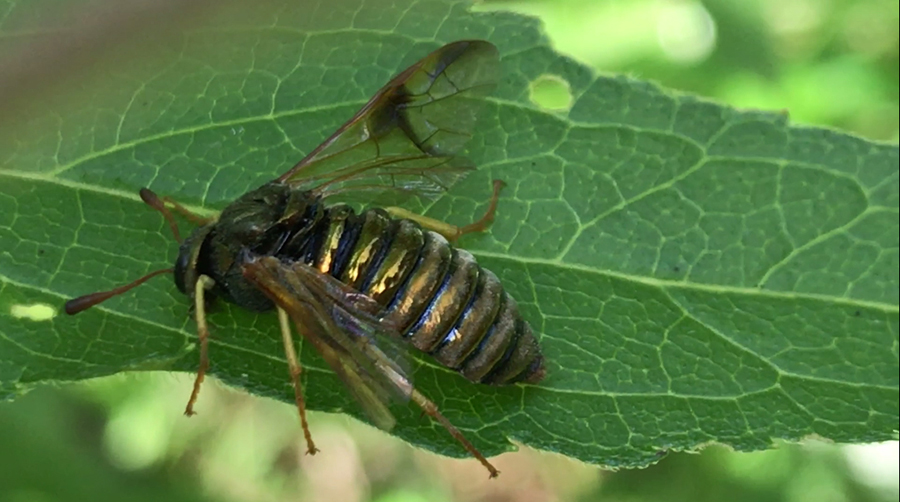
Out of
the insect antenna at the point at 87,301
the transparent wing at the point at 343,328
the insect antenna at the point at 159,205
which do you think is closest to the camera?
the transparent wing at the point at 343,328

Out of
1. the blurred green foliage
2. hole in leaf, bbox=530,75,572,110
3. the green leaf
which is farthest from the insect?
the blurred green foliage

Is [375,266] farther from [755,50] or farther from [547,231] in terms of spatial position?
[755,50]

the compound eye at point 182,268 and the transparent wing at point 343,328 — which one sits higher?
the transparent wing at point 343,328

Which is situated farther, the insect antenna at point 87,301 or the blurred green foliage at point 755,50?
the blurred green foliage at point 755,50

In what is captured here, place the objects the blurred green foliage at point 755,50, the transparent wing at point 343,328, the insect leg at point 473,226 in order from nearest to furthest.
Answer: the transparent wing at point 343,328
the insect leg at point 473,226
the blurred green foliage at point 755,50

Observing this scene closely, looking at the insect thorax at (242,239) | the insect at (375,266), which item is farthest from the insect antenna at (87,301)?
the insect thorax at (242,239)

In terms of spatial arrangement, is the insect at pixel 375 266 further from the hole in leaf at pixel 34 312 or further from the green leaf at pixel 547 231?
the hole in leaf at pixel 34 312

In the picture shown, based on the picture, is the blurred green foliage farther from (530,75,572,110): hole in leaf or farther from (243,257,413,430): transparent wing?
→ (243,257,413,430): transparent wing

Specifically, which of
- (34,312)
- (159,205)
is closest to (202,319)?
(159,205)
